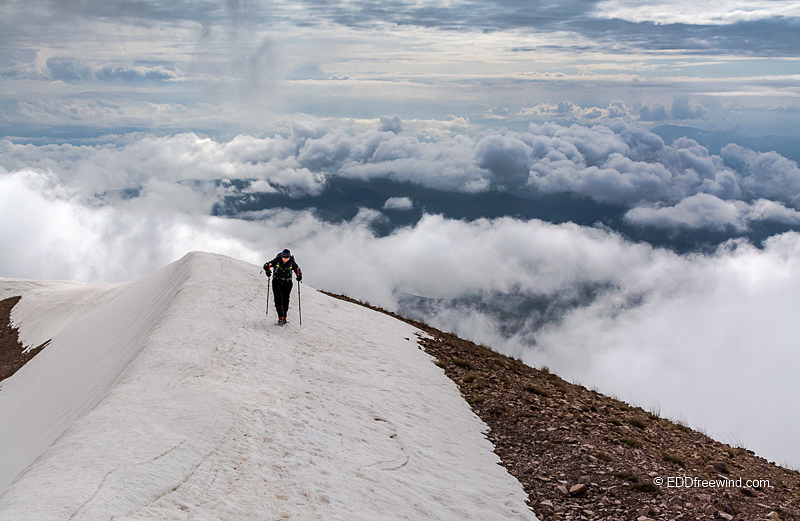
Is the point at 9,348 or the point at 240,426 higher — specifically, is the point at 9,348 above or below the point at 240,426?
below

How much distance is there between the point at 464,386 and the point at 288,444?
8.38m

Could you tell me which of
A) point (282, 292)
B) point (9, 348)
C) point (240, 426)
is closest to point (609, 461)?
point (240, 426)

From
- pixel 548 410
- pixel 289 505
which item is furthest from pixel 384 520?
pixel 548 410

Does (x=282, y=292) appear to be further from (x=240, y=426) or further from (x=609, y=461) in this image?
(x=609, y=461)

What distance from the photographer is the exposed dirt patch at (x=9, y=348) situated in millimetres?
26181

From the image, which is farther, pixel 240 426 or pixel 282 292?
pixel 282 292

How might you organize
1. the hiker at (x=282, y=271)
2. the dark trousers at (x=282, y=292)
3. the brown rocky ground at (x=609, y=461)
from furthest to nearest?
the dark trousers at (x=282, y=292) < the hiker at (x=282, y=271) < the brown rocky ground at (x=609, y=461)

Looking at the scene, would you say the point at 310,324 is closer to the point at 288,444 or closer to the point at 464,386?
the point at 464,386

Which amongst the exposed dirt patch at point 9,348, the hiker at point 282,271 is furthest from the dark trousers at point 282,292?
the exposed dirt patch at point 9,348

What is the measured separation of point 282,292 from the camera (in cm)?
1734

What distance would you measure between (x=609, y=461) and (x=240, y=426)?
869cm

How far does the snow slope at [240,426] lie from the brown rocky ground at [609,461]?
0.78 m

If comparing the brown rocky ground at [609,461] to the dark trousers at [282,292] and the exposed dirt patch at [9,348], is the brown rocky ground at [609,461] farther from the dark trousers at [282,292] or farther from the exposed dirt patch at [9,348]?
the exposed dirt patch at [9,348]

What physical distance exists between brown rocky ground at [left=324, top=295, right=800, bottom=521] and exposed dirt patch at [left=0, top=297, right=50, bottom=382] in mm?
22756
